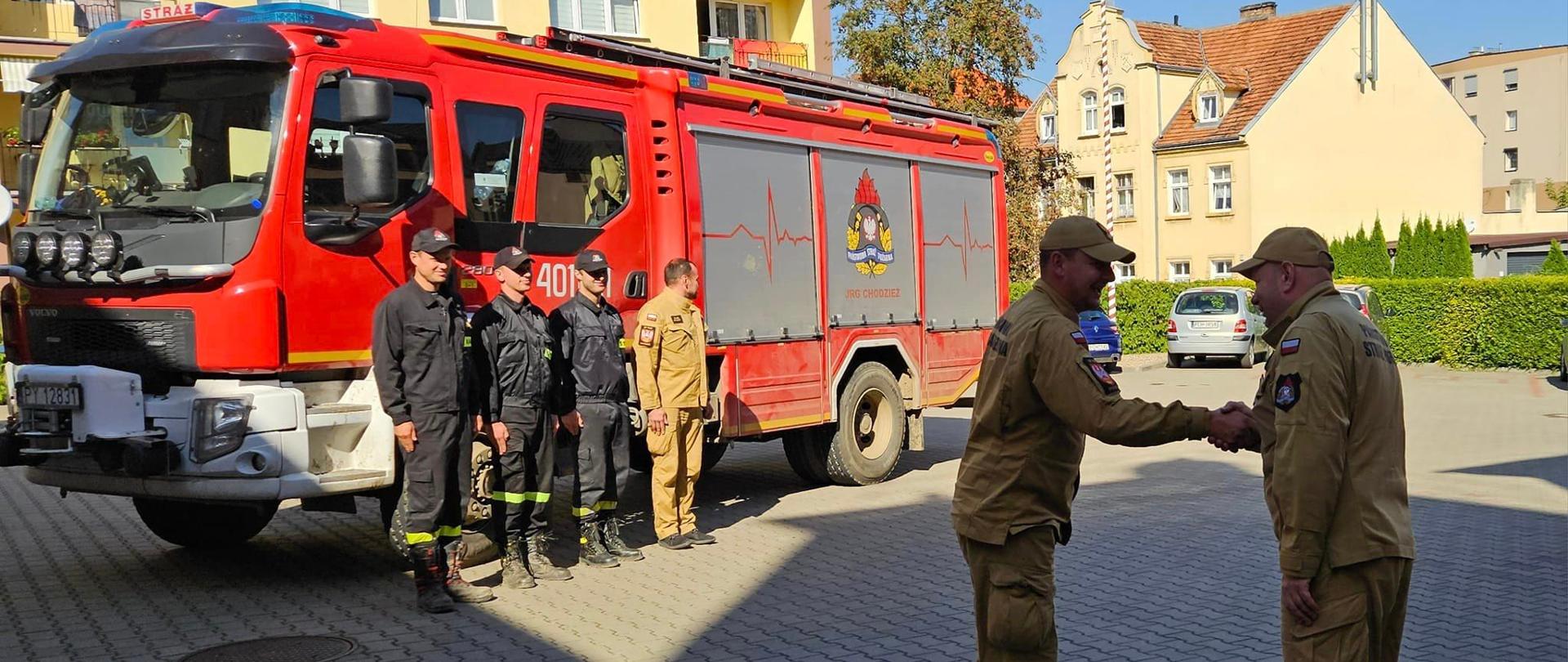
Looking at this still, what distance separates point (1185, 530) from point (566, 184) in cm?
468

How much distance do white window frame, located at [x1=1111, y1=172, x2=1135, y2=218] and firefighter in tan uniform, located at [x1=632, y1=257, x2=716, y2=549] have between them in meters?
38.0

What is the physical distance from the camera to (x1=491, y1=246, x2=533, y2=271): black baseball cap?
785 cm

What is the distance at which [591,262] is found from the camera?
844 cm

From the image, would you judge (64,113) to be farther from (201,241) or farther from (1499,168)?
(1499,168)

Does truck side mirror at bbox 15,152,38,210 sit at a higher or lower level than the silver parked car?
higher

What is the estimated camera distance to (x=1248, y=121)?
41.3 m

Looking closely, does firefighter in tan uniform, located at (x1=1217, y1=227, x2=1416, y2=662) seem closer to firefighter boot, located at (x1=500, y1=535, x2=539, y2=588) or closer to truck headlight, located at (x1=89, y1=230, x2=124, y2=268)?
firefighter boot, located at (x1=500, y1=535, x2=539, y2=588)

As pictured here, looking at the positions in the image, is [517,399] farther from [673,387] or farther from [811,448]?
[811,448]

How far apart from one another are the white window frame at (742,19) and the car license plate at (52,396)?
991 inches

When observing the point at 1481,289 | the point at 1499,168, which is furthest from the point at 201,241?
the point at 1499,168

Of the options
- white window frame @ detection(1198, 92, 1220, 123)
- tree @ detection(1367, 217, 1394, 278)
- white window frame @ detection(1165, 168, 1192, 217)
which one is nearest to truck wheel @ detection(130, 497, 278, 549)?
tree @ detection(1367, 217, 1394, 278)

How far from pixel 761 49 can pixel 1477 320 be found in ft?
51.5

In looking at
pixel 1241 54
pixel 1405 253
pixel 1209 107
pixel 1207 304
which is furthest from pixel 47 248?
pixel 1241 54

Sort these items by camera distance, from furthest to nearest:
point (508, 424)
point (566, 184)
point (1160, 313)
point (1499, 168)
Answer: point (1499, 168)
point (1160, 313)
point (566, 184)
point (508, 424)
